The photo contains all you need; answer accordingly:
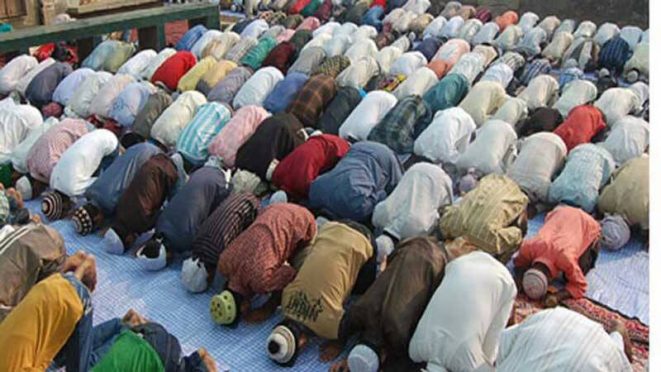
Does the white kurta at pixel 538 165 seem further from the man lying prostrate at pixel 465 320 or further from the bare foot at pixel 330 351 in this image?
the bare foot at pixel 330 351

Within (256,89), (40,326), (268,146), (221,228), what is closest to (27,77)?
(256,89)

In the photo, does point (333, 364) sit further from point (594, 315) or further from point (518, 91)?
point (518, 91)

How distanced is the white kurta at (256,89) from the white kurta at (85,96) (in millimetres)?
1499

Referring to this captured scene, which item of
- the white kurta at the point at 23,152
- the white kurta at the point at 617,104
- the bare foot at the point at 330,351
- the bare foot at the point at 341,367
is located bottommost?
the white kurta at the point at 23,152

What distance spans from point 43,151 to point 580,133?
4545 millimetres

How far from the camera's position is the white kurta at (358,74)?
7.82 metres

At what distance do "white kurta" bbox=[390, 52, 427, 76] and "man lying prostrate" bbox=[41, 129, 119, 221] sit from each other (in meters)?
3.64

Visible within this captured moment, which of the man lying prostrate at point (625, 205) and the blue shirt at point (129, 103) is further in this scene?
the blue shirt at point (129, 103)

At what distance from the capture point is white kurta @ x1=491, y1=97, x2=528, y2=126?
6.48 meters

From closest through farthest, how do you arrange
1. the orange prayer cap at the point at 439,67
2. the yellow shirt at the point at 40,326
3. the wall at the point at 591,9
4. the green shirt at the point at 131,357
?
the green shirt at the point at 131,357 < the yellow shirt at the point at 40,326 < the orange prayer cap at the point at 439,67 < the wall at the point at 591,9

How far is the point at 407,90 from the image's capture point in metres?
7.39

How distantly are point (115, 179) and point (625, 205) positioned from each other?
3.73 meters

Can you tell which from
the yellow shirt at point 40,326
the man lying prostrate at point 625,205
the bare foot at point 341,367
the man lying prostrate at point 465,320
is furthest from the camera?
the man lying prostrate at point 625,205

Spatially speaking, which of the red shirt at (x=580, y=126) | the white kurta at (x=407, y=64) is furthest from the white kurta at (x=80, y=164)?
the red shirt at (x=580, y=126)
